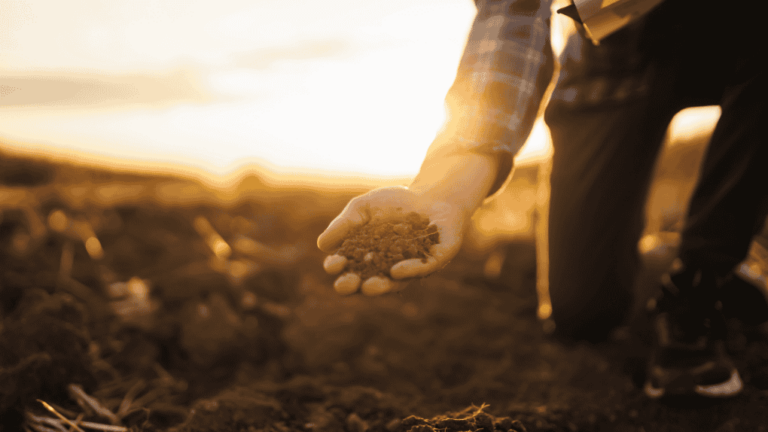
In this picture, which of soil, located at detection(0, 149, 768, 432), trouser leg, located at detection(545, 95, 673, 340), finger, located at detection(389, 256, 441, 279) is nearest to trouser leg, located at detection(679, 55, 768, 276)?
trouser leg, located at detection(545, 95, 673, 340)

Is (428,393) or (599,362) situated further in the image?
(599,362)

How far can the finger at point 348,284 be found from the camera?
2.96 ft

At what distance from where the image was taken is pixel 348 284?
0.90m

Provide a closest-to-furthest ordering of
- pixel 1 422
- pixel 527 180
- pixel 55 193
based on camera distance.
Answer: pixel 1 422
pixel 55 193
pixel 527 180

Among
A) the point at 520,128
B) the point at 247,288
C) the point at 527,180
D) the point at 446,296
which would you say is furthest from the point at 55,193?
the point at 527,180

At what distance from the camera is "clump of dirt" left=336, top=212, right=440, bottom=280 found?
0.94 metres

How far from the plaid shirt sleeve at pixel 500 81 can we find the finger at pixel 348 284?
1.48ft

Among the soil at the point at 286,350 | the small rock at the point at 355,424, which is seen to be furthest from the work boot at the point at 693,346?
the small rock at the point at 355,424

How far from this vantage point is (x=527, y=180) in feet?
15.9

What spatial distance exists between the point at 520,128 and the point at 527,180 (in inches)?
156

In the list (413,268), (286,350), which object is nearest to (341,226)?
(413,268)

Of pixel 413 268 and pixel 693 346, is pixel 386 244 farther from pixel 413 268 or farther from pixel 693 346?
pixel 693 346

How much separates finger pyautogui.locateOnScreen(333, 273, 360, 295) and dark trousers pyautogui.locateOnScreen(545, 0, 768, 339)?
3.72 ft

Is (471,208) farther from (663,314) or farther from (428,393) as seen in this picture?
(663,314)
